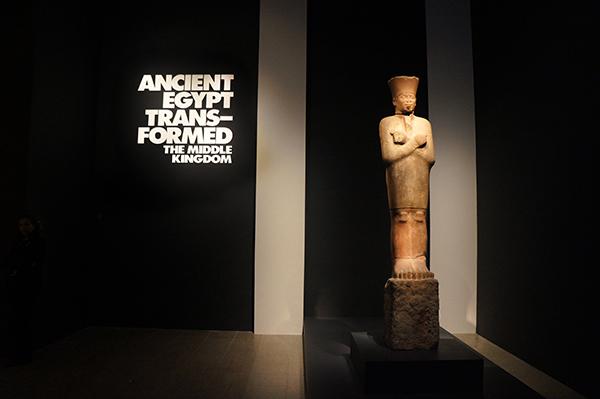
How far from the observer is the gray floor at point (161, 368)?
2.95 metres

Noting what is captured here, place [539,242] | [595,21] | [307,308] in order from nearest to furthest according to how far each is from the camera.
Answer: [595,21]
[539,242]
[307,308]

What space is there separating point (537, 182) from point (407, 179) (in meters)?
1.31

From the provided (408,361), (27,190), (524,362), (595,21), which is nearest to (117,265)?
(27,190)

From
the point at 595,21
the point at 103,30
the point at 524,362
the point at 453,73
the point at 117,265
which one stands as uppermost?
the point at 103,30

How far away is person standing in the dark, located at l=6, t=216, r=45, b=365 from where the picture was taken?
11.3 feet

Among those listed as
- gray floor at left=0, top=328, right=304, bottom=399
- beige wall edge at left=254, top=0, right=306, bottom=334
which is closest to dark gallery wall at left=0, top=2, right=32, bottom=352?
gray floor at left=0, top=328, right=304, bottom=399

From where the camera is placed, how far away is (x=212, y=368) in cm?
345

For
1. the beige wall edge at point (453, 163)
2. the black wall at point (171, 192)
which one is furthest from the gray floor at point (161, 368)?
the beige wall edge at point (453, 163)

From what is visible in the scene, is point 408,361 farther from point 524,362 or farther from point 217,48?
point 217,48

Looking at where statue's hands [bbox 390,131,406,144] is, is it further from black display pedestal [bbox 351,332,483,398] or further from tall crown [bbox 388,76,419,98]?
black display pedestal [bbox 351,332,483,398]

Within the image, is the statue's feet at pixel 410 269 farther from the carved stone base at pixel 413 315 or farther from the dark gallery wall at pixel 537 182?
the dark gallery wall at pixel 537 182

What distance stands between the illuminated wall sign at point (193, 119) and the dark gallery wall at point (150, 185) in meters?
0.09

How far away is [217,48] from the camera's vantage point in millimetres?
4945

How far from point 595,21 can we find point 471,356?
2.53 m
